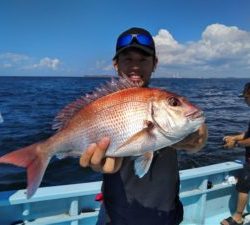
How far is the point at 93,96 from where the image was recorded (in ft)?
8.27

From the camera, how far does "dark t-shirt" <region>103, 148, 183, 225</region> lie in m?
2.81

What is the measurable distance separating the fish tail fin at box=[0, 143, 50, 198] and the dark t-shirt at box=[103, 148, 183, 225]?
689 millimetres

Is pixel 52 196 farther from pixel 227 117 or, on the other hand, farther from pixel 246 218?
pixel 227 117

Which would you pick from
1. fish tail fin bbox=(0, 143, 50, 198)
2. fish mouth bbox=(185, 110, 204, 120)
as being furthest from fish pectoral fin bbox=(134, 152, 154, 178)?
fish tail fin bbox=(0, 143, 50, 198)

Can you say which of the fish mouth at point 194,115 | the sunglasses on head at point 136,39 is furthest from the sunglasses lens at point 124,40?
the fish mouth at point 194,115

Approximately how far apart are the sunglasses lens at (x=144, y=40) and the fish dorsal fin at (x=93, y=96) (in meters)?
0.65

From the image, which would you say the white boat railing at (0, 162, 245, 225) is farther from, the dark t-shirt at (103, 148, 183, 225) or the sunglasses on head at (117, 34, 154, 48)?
the sunglasses on head at (117, 34, 154, 48)

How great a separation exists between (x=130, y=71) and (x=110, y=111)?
2.67ft

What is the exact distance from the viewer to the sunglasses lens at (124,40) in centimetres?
305

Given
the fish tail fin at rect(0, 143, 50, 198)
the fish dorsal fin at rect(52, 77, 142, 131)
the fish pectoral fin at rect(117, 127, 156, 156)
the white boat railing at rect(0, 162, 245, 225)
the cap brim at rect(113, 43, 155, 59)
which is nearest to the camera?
the fish pectoral fin at rect(117, 127, 156, 156)

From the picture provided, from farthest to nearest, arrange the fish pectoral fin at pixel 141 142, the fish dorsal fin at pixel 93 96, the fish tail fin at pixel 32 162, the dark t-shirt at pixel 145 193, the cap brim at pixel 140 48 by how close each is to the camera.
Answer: the cap brim at pixel 140 48, the dark t-shirt at pixel 145 193, the fish dorsal fin at pixel 93 96, the fish tail fin at pixel 32 162, the fish pectoral fin at pixel 141 142

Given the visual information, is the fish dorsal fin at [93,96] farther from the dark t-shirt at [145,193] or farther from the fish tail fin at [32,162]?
the dark t-shirt at [145,193]

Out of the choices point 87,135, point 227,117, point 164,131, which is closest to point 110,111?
point 87,135

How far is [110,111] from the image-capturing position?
7.77 ft
